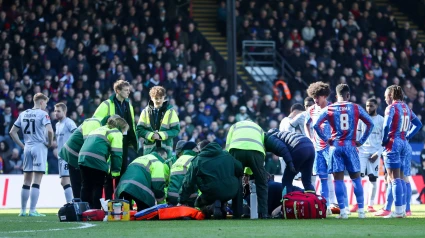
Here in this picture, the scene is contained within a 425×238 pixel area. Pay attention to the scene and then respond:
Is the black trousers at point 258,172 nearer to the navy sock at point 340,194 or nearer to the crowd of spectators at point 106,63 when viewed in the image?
the navy sock at point 340,194

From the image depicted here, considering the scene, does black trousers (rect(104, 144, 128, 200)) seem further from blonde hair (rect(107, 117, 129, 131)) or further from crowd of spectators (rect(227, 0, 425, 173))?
crowd of spectators (rect(227, 0, 425, 173))

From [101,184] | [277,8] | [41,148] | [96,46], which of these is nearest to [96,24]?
[96,46]

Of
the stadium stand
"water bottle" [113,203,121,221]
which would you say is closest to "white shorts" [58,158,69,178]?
"water bottle" [113,203,121,221]

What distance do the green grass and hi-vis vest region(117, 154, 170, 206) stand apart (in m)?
1.05

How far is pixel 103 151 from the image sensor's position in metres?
15.4

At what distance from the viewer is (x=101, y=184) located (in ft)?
52.1

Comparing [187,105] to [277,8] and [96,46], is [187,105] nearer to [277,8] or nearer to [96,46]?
[96,46]

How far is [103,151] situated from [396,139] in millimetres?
4700

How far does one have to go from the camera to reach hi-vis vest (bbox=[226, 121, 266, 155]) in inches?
607

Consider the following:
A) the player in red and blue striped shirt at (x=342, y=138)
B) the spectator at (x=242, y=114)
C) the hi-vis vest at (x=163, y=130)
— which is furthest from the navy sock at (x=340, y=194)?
the spectator at (x=242, y=114)

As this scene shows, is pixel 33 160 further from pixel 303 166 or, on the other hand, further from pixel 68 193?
pixel 303 166

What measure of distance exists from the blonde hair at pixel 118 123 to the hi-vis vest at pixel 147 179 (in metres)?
0.57

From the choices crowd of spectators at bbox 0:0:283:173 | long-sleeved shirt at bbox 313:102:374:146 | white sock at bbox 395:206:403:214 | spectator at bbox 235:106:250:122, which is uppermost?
crowd of spectators at bbox 0:0:283:173

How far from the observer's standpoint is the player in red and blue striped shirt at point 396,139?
16.0 m
